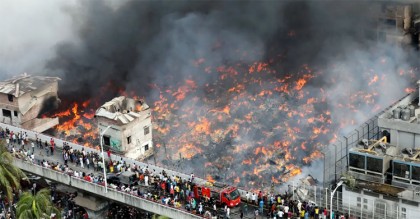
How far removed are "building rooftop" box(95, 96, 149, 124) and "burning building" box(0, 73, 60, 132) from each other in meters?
8.36

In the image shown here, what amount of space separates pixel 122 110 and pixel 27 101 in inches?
366

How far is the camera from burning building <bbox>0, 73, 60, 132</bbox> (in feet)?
206

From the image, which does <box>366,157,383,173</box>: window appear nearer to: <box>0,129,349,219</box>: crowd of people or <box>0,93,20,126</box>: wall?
<box>0,129,349,219</box>: crowd of people

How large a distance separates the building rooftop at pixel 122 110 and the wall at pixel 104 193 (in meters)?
8.00

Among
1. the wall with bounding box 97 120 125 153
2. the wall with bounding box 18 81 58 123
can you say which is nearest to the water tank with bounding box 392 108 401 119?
the wall with bounding box 97 120 125 153

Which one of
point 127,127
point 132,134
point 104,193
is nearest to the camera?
point 104,193

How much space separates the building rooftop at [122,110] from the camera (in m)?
56.9

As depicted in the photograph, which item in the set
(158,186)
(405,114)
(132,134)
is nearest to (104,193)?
(158,186)

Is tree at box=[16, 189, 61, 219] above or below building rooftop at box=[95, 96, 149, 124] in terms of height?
below

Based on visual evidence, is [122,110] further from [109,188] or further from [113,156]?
[109,188]

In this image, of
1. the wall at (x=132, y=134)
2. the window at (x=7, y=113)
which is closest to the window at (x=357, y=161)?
the wall at (x=132, y=134)

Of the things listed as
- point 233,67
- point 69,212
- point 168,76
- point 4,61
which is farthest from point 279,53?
point 69,212

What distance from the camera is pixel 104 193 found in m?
47.6

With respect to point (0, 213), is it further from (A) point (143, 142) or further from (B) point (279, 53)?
(B) point (279, 53)
